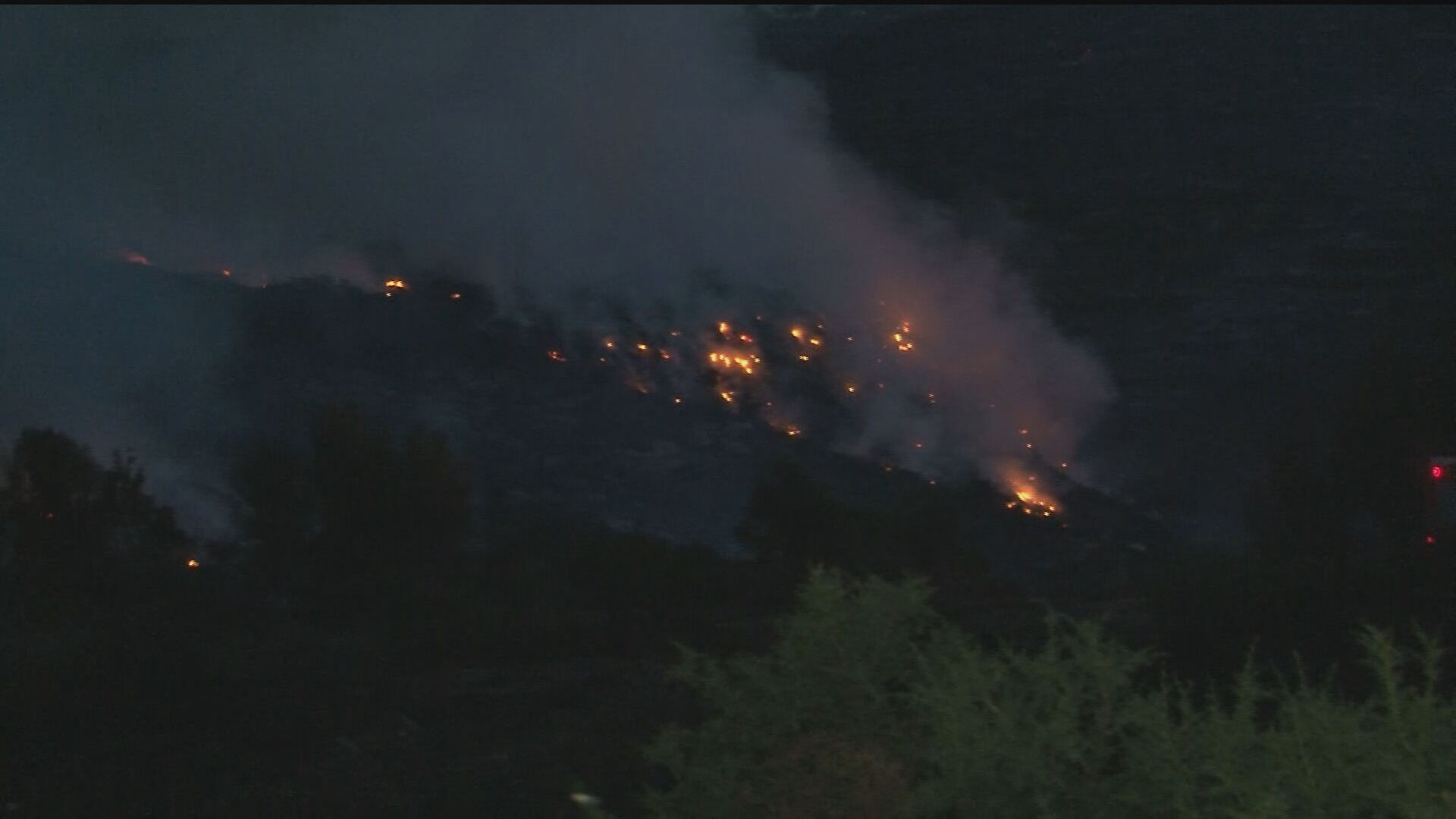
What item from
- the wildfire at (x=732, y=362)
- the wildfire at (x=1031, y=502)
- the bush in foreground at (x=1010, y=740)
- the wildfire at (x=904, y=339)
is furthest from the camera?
the wildfire at (x=904, y=339)

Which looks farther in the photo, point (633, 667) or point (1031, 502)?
point (1031, 502)

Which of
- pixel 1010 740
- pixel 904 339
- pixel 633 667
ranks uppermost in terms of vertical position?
pixel 904 339

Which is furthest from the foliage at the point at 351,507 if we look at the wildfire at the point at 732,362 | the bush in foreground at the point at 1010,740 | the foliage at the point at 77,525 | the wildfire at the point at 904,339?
the wildfire at the point at 904,339

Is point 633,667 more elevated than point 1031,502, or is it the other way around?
point 1031,502

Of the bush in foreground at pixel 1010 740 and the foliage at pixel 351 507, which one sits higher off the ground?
the foliage at pixel 351 507

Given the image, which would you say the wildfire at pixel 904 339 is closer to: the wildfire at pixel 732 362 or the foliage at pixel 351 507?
the wildfire at pixel 732 362

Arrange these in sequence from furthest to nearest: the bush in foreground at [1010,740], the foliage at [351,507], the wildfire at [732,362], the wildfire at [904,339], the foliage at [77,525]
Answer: the wildfire at [904,339]
the wildfire at [732,362]
the foliage at [351,507]
the foliage at [77,525]
the bush in foreground at [1010,740]

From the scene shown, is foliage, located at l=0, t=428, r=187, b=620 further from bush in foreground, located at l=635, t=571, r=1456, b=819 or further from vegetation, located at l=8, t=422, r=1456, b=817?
bush in foreground, located at l=635, t=571, r=1456, b=819

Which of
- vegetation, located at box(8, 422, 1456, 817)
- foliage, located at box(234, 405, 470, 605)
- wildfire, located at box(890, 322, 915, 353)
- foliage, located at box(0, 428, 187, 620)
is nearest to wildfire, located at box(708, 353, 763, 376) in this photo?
wildfire, located at box(890, 322, 915, 353)

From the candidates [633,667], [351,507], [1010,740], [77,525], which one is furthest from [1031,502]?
[77,525]

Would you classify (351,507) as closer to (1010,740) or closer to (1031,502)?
(1031,502)
